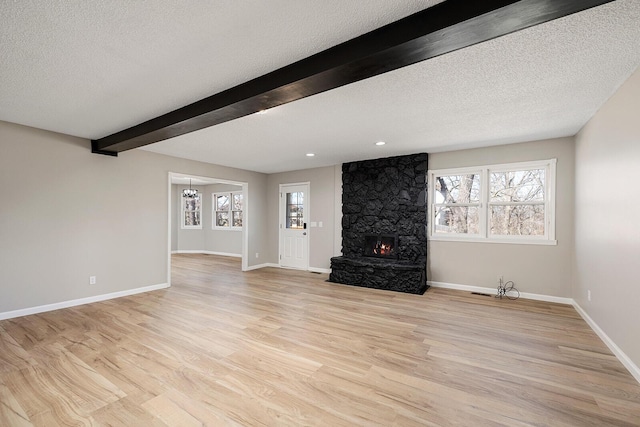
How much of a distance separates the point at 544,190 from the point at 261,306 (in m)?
4.84

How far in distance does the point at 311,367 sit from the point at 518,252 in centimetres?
404

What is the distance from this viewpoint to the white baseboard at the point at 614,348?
7.48 feet

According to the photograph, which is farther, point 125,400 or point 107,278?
point 107,278

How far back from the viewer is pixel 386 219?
5.70 metres

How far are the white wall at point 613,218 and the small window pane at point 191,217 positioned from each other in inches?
393

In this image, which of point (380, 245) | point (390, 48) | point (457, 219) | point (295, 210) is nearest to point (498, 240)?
point (457, 219)

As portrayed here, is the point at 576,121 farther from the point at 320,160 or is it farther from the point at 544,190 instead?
the point at 320,160

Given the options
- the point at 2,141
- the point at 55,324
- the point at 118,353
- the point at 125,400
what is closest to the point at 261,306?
the point at 118,353

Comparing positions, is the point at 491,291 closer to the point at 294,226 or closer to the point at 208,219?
the point at 294,226

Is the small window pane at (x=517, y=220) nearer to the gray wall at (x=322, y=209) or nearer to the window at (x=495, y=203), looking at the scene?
the window at (x=495, y=203)

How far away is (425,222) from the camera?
17.4 feet

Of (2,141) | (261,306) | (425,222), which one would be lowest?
(261,306)

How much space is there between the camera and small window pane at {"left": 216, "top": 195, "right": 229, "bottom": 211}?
9289mm

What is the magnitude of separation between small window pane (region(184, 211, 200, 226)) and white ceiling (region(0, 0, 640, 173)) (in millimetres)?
6020
